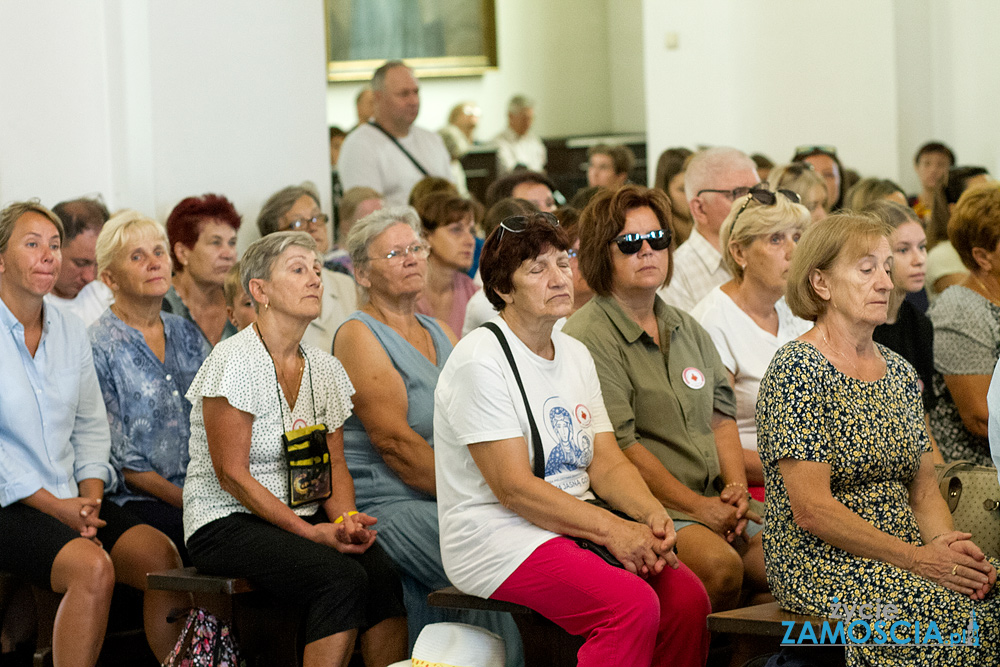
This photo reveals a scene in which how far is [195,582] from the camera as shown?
3277mm

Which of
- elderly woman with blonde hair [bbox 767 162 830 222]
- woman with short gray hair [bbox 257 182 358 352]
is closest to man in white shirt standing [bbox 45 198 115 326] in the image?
woman with short gray hair [bbox 257 182 358 352]

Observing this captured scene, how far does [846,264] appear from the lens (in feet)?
9.59

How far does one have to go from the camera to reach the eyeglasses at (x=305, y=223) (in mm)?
4969

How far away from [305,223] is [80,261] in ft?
3.03

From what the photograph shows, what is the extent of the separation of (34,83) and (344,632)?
8.89ft

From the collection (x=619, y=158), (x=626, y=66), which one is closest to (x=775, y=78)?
(x=619, y=158)

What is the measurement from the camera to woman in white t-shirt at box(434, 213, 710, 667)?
284cm

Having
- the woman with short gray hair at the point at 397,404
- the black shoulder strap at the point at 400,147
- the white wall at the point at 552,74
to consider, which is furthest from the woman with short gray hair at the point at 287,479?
the white wall at the point at 552,74

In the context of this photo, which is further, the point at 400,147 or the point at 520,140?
the point at 520,140

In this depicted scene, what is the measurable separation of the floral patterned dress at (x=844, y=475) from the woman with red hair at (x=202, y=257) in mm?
2444

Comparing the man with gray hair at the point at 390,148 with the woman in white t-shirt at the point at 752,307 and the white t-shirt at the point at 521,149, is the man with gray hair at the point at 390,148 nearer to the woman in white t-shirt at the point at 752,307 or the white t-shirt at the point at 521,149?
the woman in white t-shirt at the point at 752,307

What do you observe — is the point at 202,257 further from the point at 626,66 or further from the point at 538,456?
the point at 626,66

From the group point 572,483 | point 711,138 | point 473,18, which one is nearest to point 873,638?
point 572,483

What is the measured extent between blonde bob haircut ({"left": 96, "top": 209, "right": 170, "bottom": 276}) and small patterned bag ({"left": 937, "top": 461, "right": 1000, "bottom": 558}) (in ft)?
8.55
